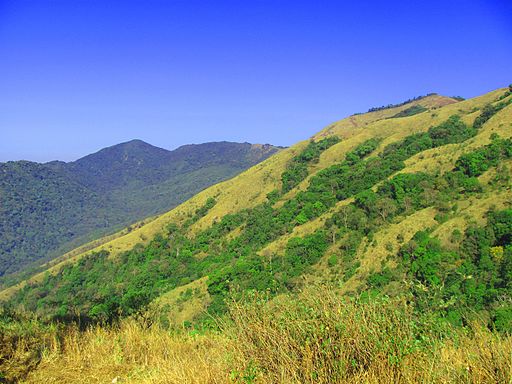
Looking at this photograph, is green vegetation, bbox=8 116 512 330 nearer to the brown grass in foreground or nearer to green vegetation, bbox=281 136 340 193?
green vegetation, bbox=281 136 340 193

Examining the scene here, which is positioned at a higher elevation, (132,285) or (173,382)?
(173,382)


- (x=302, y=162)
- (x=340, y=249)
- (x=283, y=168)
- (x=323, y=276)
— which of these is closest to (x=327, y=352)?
(x=323, y=276)

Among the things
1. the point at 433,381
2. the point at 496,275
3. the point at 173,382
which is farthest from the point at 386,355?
the point at 496,275

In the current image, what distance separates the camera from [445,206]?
35406 millimetres

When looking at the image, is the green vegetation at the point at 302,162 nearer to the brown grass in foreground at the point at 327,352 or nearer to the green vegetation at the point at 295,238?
the green vegetation at the point at 295,238

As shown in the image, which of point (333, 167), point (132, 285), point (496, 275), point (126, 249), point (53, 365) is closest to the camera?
point (53, 365)

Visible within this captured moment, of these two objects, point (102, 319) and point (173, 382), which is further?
point (102, 319)

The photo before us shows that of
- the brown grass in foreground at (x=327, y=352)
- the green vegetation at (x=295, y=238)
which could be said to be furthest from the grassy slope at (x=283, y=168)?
the brown grass in foreground at (x=327, y=352)

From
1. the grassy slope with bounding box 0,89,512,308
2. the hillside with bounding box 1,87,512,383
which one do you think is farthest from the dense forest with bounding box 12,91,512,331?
the grassy slope with bounding box 0,89,512,308

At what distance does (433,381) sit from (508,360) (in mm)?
589

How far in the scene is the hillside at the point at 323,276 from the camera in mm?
2990

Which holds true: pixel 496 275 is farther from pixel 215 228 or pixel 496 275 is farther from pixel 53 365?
pixel 215 228

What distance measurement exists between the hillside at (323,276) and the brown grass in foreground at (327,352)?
0.05ft

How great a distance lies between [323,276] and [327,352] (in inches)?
984
